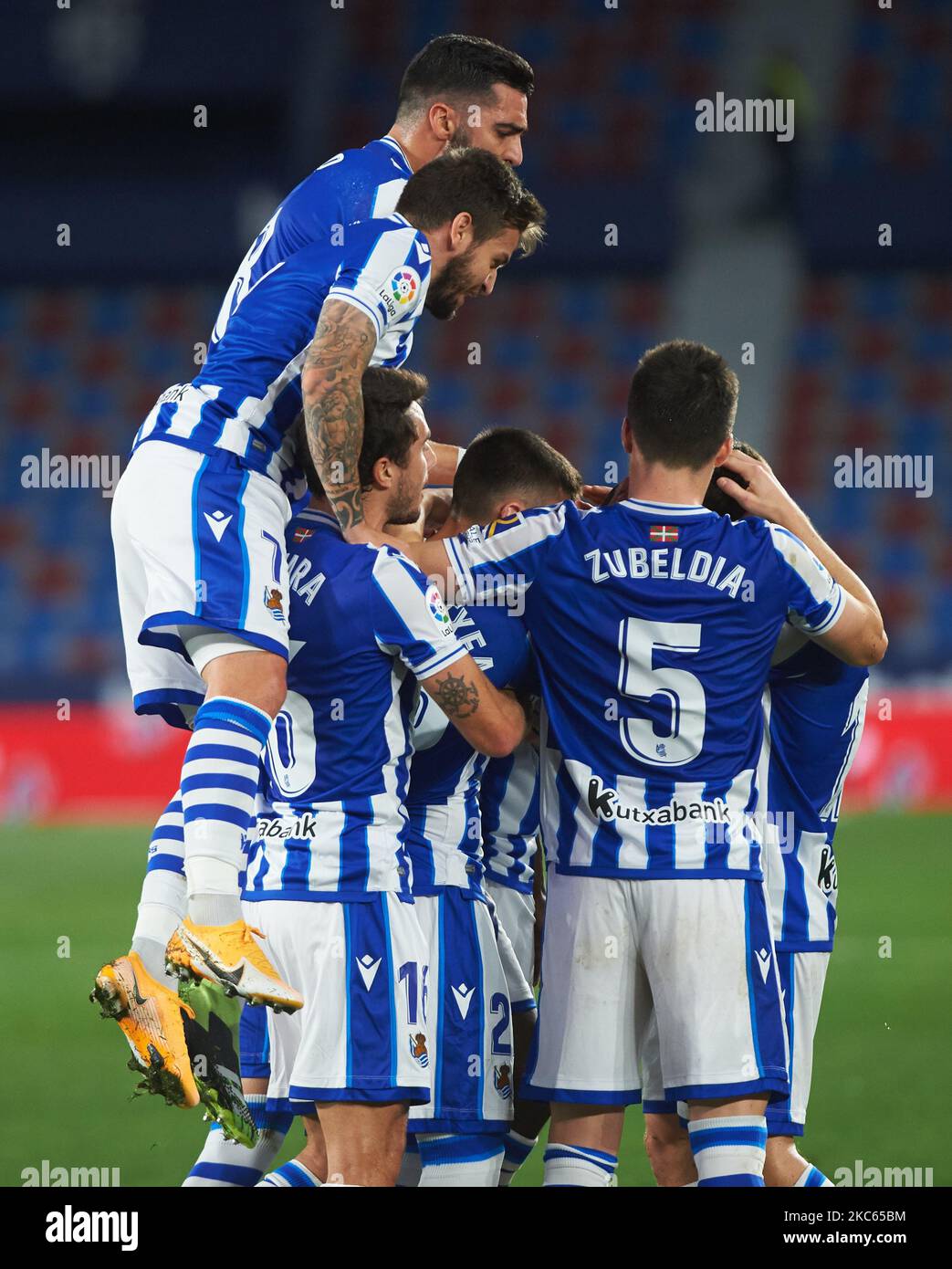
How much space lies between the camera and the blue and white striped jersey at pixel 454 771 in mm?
3734

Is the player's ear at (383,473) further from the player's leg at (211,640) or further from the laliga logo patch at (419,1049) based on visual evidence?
the laliga logo patch at (419,1049)

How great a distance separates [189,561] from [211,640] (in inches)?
7.5

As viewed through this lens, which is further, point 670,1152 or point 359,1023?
point 670,1152

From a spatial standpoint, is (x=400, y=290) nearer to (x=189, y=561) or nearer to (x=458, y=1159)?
(x=189, y=561)

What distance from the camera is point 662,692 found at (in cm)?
365

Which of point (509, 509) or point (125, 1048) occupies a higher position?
point (509, 509)

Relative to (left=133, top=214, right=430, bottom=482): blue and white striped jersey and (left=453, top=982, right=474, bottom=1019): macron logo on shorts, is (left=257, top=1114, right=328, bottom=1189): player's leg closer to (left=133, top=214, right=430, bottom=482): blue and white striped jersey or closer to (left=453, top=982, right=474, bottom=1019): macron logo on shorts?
(left=453, top=982, right=474, bottom=1019): macron logo on shorts

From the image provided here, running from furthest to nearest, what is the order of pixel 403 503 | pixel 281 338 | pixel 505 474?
pixel 281 338 < pixel 505 474 < pixel 403 503

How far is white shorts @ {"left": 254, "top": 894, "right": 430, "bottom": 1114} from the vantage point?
346 centimetres

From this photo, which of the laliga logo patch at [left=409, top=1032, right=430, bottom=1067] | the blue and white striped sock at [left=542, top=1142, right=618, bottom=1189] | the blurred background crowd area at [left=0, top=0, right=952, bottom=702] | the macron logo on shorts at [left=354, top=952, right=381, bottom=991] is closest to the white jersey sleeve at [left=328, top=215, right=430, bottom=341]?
the macron logo on shorts at [left=354, top=952, right=381, bottom=991]

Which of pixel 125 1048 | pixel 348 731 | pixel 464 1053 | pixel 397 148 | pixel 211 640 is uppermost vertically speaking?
pixel 397 148

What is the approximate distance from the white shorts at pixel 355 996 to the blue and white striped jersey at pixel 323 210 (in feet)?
5.07

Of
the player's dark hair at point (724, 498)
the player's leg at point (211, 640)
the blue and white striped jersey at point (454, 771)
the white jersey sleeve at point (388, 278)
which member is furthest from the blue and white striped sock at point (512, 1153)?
the white jersey sleeve at point (388, 278)

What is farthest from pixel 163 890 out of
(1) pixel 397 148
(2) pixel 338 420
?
(1) pixel 397 148
